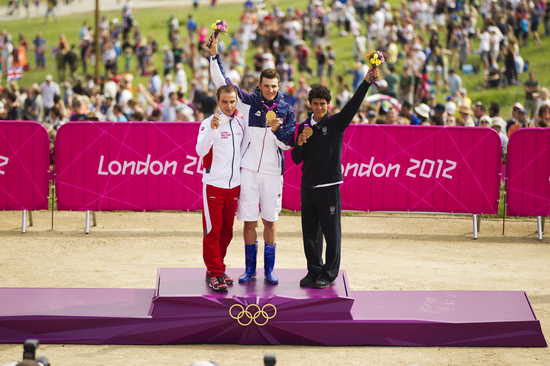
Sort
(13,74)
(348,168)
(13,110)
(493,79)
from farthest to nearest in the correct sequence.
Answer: (493,79) → (13,74) → (13,110) → (348,168)

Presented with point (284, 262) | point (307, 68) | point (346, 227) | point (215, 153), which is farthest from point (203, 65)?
point (215, 153)

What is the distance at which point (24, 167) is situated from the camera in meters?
11.1

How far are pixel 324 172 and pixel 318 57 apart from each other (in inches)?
881

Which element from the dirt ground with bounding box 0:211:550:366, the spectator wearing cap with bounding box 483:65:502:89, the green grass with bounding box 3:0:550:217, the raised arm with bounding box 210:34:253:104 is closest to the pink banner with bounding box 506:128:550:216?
the dirt ground with bounding box 0:211:550:366

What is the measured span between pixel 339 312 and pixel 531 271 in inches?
153

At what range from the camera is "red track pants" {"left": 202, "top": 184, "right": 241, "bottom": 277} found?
6.89 m

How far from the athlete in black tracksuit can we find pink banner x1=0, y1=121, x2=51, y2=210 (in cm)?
543

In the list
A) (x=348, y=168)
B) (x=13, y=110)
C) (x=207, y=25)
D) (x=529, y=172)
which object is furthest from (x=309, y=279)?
(x=207, y=25)

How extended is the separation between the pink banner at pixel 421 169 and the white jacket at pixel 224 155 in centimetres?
456

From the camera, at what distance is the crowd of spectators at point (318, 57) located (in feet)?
66.0

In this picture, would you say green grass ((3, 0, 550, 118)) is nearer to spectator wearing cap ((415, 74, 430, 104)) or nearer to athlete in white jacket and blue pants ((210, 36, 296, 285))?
spectator wearing cap ((415, 74, 430, 104))

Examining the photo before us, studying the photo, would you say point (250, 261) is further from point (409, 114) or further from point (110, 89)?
point (110, 89)

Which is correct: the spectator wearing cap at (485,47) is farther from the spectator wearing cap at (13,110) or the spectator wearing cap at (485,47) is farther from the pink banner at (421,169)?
the spectator wearing cap at (13,110)

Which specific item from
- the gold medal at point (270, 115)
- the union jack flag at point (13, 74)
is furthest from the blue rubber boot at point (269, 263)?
the union jack flag at point (13, 74)
